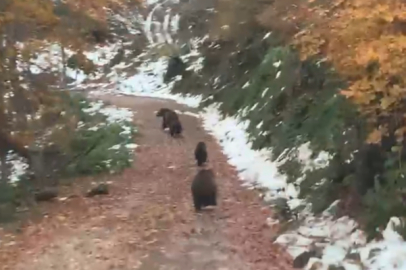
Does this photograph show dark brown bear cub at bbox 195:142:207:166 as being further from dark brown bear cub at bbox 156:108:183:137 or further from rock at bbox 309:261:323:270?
rock at bbox 309:261:323:270

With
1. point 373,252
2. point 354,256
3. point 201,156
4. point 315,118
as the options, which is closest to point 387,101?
point 373,252

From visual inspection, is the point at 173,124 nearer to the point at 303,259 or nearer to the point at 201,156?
the point at 201,156

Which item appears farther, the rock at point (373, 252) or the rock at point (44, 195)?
the rock at point (44, 195)

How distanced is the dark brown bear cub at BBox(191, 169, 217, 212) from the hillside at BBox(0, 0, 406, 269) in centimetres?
113

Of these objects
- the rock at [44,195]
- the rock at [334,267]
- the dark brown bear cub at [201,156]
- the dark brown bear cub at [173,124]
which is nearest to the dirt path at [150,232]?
the rock at [44,195]

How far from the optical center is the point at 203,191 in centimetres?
1155

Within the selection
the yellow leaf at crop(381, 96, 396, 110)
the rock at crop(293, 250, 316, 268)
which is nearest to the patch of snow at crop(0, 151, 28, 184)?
the rock at crop(293, 250, 316, 268)

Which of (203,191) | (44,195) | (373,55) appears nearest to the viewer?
(373,55)

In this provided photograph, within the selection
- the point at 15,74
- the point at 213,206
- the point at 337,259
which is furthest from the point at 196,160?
the point at 337,259

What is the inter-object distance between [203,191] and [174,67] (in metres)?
25.2

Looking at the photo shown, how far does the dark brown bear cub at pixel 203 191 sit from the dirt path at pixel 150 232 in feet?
0.67

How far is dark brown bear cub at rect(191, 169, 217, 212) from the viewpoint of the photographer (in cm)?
1148

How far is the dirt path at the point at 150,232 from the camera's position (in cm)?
911

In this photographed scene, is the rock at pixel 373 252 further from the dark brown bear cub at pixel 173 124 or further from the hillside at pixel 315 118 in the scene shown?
the dark brown bear cub at pixel 173 124
